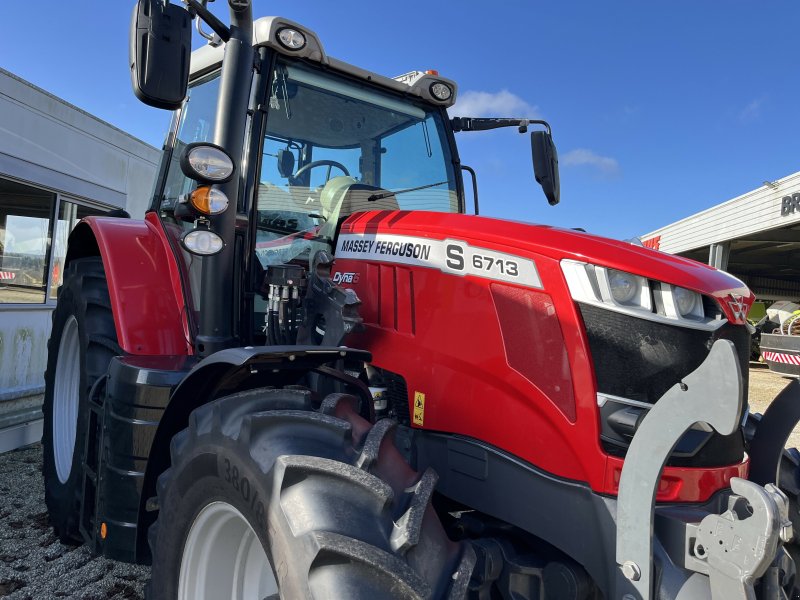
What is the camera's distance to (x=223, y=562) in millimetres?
1770

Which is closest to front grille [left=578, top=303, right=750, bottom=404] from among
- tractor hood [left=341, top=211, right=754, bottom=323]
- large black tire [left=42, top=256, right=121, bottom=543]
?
Answer: tractor hood [left=341, top=211, right=754, bottom=323]

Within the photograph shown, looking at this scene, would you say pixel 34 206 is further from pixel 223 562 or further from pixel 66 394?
pixel 223 562

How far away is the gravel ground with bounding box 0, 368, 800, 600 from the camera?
256cm

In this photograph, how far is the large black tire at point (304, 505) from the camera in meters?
1.24

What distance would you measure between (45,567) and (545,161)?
2941 mm

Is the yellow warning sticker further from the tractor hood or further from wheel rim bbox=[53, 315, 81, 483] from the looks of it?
wheel rim bbox=[53, 315, 81, 483]

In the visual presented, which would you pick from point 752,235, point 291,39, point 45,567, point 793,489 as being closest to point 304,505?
point 793,489

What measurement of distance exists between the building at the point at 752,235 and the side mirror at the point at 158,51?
1017 cm

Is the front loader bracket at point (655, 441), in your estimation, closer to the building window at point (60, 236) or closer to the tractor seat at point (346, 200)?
the tractor seat at point (346, 200)

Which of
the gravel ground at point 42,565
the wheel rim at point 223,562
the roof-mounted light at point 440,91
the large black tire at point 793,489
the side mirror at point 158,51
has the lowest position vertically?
the gravel ground at point 42,565

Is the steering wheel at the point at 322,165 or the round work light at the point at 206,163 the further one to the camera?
the steering wheel at the point at 322,165

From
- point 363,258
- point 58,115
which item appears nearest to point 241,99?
point 363,258

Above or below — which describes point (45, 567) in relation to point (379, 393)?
below

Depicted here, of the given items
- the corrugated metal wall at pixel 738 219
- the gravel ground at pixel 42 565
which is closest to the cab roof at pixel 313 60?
the gravel ground at pixel 42 565
